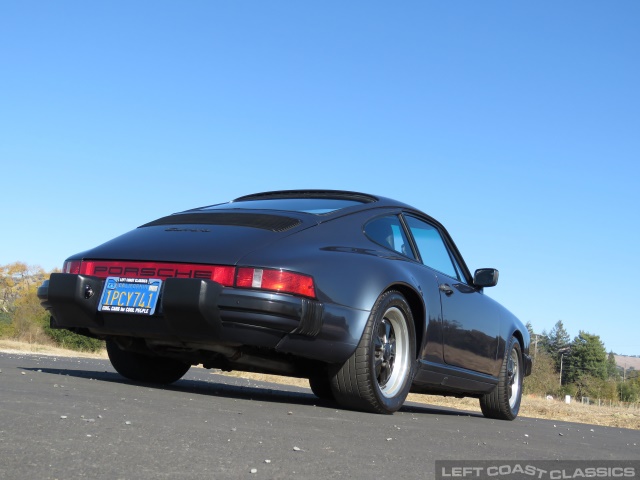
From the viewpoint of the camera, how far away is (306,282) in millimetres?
4992

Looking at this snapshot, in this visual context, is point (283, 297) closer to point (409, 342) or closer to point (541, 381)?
point (409, 342)

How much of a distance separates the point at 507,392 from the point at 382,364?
2.64 metres

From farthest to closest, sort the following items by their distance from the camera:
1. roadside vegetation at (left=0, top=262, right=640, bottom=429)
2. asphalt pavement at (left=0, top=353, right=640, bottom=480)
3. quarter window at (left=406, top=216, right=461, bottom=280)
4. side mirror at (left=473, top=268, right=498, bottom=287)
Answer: roadside vegetation at (left=0, top=262, right=640, bottom=429) < side mirror at (left=473, top=268, right=498, bottom=287) < quarter window at (left=406, top=216, right=461, bottom=280) < asphalt pavement at (left=0, top=353, right=640, bottom=480)

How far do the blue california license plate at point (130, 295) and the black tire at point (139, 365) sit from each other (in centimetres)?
98

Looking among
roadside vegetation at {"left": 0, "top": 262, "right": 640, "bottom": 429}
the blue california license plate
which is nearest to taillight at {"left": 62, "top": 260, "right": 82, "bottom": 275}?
the blue california license plate

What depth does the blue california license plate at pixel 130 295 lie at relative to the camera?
16.7ft

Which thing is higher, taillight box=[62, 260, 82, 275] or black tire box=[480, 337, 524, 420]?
taillight box=[62, 260, 82, 275]

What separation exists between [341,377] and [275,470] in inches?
95.4

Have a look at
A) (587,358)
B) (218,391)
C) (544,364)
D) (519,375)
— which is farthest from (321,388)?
(587,358)

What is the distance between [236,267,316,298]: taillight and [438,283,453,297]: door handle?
175cm

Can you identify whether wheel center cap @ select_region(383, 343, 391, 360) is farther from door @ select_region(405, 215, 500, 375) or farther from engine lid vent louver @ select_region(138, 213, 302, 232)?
engine lid vent louver @ select_region(138, 213, 302, 232)

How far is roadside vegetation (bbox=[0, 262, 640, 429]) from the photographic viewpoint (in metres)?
15.6

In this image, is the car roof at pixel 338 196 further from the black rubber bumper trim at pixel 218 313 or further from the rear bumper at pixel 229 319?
the black rubber bumper trim at pixel 218 313

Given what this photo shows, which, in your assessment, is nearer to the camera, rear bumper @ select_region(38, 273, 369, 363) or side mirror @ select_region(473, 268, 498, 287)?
rear bumper @ select_region(38, 273, 369, 363)
